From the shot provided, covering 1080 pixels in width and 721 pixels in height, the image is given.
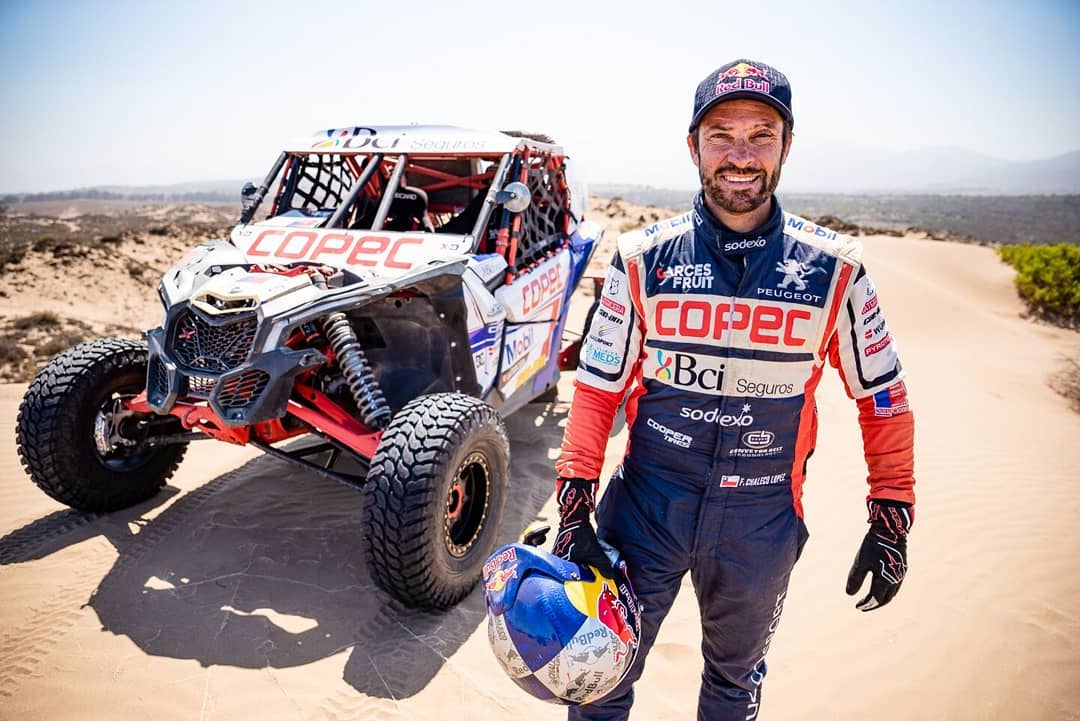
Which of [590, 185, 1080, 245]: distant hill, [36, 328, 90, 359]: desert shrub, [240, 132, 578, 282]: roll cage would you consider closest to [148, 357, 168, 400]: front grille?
[240, 132, 578, 282]: roll cage

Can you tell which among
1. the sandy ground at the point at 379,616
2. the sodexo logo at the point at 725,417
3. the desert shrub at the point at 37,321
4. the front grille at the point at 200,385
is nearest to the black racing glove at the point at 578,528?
the sodexo logo at the point at 725,417

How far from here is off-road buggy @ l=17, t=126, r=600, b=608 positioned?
3209 mm

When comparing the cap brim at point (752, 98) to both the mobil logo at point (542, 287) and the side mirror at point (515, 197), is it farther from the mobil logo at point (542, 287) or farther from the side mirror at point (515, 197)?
the mobil logo at point (542, 287)

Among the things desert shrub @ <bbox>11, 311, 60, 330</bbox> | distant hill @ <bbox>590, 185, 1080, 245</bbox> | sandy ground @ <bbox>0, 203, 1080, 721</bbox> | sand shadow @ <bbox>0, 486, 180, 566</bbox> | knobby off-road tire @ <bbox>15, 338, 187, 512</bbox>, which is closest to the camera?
sandy ground @ <bbox>0, 203, 1080, 721</bbox>

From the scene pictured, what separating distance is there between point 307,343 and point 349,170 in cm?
263

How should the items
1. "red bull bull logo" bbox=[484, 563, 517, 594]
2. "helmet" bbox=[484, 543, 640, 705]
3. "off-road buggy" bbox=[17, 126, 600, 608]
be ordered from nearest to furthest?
"helmet" bbox=[484, 543, 640, 705] → "red bull bull logo" bbox=[484, 563, 517, 594] → "off-road buggy" bbox=[17, 126, 600, 608]

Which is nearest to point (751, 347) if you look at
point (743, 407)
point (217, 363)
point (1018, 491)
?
point (743, 407)

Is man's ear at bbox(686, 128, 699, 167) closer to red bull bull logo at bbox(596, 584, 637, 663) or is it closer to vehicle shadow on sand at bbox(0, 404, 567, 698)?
red bull bull logo at bbox(596, 584, 637, 663)

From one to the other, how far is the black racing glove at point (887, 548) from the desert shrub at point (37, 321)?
11864mm

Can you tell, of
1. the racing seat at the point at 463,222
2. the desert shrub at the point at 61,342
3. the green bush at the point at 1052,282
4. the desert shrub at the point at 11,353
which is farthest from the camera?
the green bush at the point at 1052,282

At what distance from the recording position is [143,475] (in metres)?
4.24

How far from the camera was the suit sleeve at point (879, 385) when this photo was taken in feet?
6.38

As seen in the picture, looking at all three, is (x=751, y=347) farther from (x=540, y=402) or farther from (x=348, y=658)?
(x=540, y=402)

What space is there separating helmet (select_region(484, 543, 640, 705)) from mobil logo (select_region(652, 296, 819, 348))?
30.1 inches
